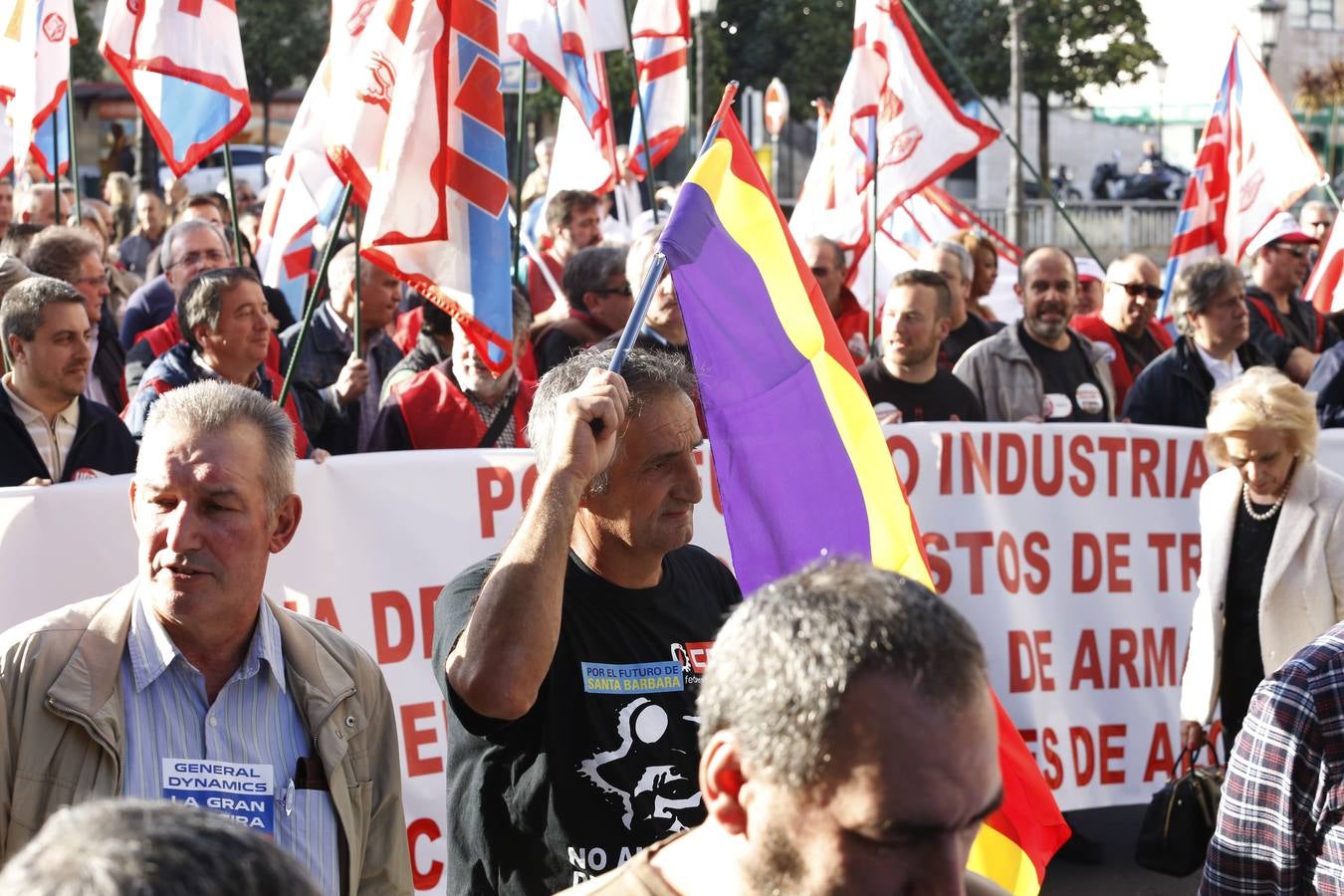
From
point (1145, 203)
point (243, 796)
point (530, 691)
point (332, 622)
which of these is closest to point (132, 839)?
point (530, 691)

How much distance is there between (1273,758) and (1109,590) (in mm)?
3863

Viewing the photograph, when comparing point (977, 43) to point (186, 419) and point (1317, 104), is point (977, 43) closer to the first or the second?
point (1317, 104)

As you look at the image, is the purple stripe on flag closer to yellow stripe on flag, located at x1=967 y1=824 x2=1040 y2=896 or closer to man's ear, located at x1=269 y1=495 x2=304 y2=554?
yellow stripe on flag, located at x1=967 y1=824 x2=1040 y2=896

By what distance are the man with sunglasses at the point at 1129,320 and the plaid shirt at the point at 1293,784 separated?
6.02m

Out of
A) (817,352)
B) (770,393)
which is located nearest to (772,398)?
(770,393)

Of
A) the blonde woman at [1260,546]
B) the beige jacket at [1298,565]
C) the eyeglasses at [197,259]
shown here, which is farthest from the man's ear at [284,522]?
the eyeglasses at [197,259]

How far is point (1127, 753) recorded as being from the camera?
663cm

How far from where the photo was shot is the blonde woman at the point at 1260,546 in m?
5.55

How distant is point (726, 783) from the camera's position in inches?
69.8

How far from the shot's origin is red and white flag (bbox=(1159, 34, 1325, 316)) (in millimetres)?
9945

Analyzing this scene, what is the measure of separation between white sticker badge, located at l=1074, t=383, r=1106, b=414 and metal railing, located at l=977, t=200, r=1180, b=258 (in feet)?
91.2

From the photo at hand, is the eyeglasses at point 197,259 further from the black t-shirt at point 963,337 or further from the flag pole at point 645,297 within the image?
the flag pole at point 645,297

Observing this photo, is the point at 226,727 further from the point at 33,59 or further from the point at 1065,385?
the point at 33,59

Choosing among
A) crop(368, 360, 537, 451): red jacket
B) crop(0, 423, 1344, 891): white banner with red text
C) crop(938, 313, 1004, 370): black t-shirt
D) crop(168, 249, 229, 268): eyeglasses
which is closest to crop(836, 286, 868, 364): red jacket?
crop(938, 313, 1004, 370): black t-shirt
